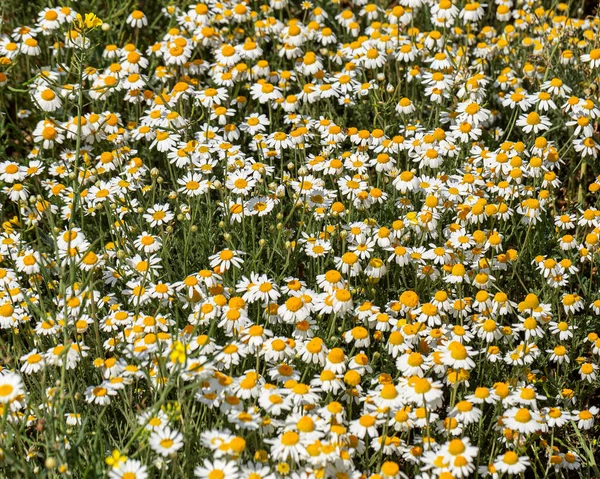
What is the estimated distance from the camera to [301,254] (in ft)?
15.8

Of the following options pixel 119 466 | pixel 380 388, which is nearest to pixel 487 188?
pixel 380 388

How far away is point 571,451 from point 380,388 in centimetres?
102

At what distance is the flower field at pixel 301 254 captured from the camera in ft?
11.5

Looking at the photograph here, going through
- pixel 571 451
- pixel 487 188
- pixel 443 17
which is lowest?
pixel 571 451

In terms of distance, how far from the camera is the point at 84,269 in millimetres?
4363

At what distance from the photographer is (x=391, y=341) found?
393 centimetres

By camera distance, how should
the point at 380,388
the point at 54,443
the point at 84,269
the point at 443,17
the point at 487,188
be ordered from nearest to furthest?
the point at 54,443 < the point at 380,388 < the point at 84,269 < the point at 487,188 < the point at 443,17

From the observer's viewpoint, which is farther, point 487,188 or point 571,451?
point 487,188

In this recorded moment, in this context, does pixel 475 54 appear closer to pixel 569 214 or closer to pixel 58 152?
pixel 569 214

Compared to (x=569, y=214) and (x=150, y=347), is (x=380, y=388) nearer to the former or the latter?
(x=150, y=347)

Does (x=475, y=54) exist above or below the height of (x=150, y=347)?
above

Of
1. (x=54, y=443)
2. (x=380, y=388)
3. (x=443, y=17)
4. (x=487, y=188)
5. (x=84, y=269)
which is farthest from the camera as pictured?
(x=443, y=17)

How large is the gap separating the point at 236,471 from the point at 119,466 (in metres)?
0.44

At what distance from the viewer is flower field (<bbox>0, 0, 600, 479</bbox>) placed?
3514 mm
